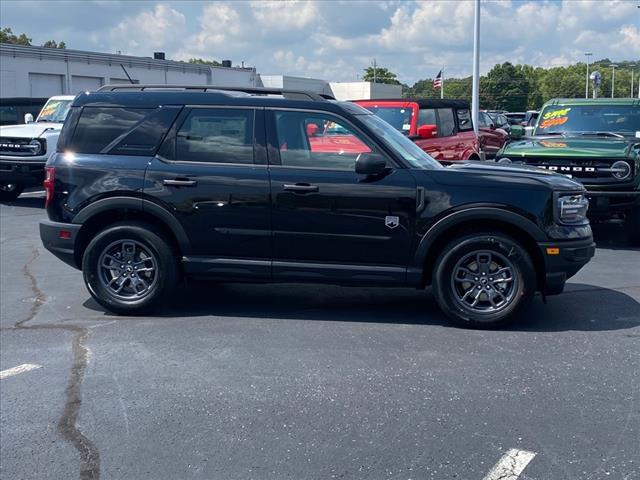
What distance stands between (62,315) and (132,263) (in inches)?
33.2

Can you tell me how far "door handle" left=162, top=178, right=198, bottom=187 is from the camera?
6.45 m

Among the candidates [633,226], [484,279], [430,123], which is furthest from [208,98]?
[430,123]

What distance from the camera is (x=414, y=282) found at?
633cm

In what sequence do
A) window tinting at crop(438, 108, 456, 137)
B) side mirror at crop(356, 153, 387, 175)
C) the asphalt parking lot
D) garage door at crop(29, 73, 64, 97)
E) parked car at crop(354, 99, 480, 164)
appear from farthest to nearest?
garage door at crop(29, 73, 64, 97), window tinting at crop(438, 108, 456, 137), parked car at crop(354, 99, 480, 164), side mirror at crop(356, 153, 387, 175), the asphalt parking lot

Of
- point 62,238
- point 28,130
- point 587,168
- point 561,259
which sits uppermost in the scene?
point 28,130

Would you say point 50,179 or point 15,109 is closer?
point 50,179

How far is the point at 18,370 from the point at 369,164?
3.02 meters

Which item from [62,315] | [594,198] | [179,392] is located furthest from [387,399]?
[594,198]

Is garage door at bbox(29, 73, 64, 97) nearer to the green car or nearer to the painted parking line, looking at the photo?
the green car

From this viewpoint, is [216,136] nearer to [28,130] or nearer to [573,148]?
[573,148]

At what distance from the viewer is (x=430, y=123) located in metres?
13.2

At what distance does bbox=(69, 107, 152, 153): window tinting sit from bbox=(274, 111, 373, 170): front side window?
48.9 inches

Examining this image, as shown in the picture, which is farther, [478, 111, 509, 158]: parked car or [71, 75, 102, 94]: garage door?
[71, 75, 102, 94]: garage door

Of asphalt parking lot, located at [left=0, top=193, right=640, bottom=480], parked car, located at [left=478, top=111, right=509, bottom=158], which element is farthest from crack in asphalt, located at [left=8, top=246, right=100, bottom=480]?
parked car, located at [left=478, top=111, right=509, bottom=158]
